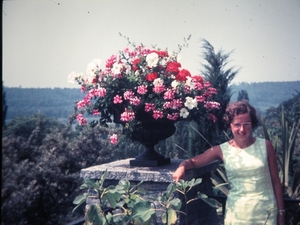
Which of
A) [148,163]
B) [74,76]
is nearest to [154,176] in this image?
[148,163]

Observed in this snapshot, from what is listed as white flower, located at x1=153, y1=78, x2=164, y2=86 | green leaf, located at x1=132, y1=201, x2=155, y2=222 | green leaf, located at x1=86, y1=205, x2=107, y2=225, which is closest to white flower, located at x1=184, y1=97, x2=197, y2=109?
white flower, located at x1=153, y1=78, x2=164, y2=86

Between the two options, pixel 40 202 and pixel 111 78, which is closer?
pixel 111 78

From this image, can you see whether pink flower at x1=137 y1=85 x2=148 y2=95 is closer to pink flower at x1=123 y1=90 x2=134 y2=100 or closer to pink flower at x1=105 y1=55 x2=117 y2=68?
A: pink flower at x1=123 y1=90 x2=134 y2=100

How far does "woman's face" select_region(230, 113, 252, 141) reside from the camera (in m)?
2.26

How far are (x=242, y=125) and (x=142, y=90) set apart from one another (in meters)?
0.73

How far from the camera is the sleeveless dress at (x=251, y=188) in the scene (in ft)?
7.27

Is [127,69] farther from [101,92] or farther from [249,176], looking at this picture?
[249,176]

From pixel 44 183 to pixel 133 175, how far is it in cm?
191

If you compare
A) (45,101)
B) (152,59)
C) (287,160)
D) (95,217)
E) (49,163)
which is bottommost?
(49,163)

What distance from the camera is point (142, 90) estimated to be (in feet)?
8.11

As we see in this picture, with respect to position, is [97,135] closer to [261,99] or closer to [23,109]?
[23,109]

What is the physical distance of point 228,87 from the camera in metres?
4.75

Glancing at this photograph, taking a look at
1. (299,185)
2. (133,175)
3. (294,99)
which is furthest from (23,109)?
(294,99)

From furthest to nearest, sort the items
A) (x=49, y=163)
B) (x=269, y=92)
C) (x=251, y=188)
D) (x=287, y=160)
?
(x=269, y=92)
(x=49, y=163)
(x=287, y=160)
(x=251, y=188)
